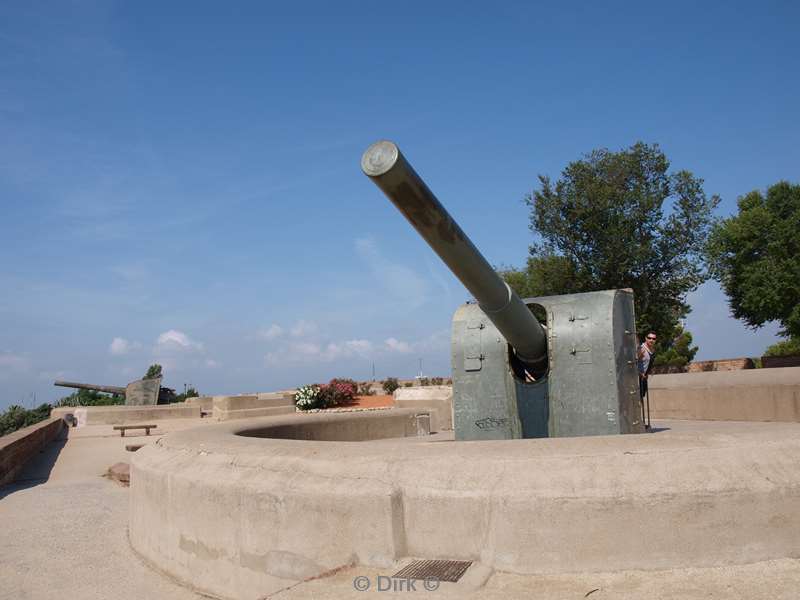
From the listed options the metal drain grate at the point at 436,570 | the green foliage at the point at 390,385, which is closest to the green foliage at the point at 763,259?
the green foliage at the point at 390,385

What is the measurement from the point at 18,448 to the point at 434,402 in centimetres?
694

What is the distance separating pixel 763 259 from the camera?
85.9 feet

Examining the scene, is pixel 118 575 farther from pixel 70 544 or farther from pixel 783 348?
pixel 783 348

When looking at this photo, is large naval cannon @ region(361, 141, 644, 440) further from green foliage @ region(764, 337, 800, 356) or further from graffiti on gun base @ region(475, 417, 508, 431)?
green foliage @ region(764, 337, 800, 356)

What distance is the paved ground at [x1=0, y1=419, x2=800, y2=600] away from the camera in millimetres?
3014

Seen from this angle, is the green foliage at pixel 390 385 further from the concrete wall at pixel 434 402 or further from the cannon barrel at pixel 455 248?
the cannon barrel at pixel 455 248

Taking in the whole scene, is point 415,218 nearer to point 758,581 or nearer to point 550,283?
point 758,581

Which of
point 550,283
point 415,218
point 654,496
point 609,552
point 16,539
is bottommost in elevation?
point 16,539

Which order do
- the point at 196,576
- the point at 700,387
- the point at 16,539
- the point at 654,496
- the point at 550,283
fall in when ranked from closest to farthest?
the point at 654,496 < the point at 196,576 < the point at 16,539 < the point at 700,387 < the point at 550,283

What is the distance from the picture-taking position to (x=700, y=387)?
11.4m

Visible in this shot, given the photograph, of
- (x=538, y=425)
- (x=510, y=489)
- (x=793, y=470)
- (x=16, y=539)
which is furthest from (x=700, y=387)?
(x=16, y=539)

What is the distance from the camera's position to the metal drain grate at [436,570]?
318 cm

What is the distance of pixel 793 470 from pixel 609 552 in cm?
108

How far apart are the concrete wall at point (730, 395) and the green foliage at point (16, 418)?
15.4 m
